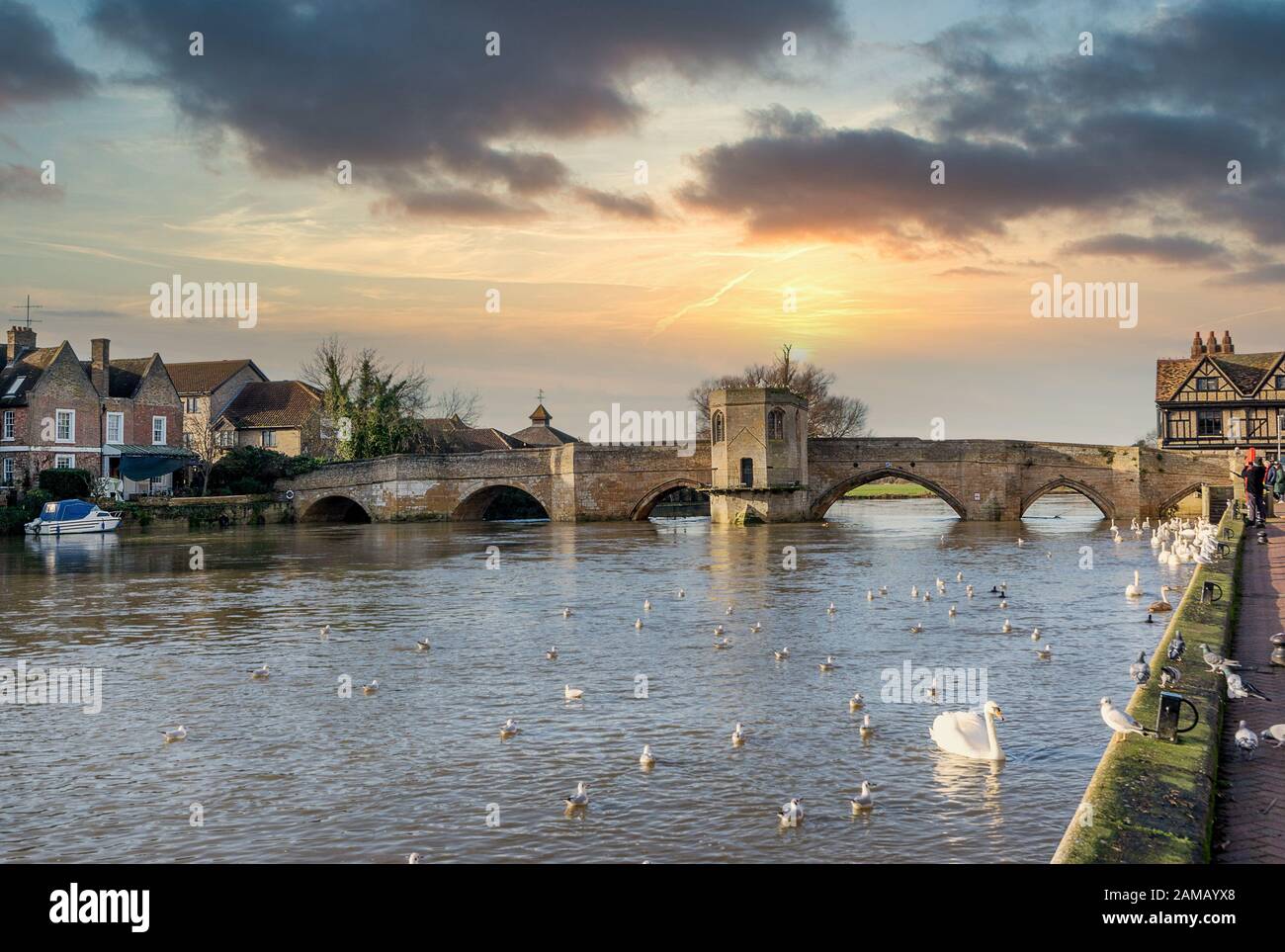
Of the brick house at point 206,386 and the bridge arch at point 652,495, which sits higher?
the brick house at point 206,386

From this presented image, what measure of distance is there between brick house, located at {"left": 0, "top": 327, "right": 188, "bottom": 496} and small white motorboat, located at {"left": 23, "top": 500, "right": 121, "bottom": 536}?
25.0ft

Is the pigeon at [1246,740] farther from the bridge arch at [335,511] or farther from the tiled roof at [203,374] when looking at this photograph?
the tiled roof at [203,374]

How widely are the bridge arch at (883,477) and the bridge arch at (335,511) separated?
90.4ft

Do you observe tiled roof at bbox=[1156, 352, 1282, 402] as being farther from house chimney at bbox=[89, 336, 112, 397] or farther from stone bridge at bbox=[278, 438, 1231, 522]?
house chimney at bbox=[89, 336, 112, 397]

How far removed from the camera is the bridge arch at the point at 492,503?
66812mm

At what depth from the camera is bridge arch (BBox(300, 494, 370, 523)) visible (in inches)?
2753

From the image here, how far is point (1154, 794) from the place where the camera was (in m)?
7.73

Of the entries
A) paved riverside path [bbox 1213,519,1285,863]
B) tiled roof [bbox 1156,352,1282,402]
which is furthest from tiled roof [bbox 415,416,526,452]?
paved riverside path [bbox 1213,519,1285,863]

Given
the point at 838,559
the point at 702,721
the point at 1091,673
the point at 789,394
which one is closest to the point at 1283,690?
the point at 1091,673

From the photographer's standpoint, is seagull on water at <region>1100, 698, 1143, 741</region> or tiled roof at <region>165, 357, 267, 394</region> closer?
seagull on water at <region>1100, 698, 1143, 741</region>

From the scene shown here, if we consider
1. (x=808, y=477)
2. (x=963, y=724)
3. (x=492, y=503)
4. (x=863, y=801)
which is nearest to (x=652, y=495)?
(x=808, y=477)

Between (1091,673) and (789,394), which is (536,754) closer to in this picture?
(1091,673)

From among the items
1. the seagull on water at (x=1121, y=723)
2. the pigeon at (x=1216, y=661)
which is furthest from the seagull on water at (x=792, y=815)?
the pigeon at (x=1216, y=661)

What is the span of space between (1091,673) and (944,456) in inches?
1707
